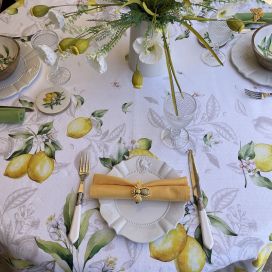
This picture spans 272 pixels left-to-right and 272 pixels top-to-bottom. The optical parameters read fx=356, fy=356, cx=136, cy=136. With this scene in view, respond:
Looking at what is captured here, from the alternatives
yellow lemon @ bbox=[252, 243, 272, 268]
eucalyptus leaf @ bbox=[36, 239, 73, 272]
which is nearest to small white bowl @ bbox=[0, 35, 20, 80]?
eucalyptus leaf @ bbox=[36, 239, 73, 272]

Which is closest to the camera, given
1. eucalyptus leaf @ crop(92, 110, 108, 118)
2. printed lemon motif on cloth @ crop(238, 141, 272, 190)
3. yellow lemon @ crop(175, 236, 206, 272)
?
yellow lemon @ crop(175, 236, 206, 272)

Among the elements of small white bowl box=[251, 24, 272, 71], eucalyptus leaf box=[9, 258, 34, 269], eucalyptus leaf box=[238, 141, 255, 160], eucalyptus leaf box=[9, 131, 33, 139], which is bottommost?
eucalyptus leaf box=[9, 258, 34, 269]

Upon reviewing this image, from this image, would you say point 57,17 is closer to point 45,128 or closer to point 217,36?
point 45,128

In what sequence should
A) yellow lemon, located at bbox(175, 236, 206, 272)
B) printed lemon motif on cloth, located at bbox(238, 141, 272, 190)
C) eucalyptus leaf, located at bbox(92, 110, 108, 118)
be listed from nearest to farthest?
yellow lemon, located at bbox(175, 236, 206, 272), printed lemon motif on cloth, located at bbox(238, 141, 272, 190), eucalyptus leaf, located at bbox(92, 110, 108, 118)

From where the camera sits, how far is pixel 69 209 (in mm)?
743

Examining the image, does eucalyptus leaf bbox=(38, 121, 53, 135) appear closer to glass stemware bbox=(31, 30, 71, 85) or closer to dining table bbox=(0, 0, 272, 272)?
dining table bbox=(0, 0, 272, 272)

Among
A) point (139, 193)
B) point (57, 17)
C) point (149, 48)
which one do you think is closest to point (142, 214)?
point (139, 193)

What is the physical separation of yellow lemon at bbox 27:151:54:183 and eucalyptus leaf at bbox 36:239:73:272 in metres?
0.14

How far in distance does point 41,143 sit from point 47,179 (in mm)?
103

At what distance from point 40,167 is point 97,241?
221mm

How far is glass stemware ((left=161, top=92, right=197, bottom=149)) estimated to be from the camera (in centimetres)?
82

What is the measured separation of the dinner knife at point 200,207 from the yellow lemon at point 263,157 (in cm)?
15

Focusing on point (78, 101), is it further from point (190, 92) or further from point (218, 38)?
point (218, 38)

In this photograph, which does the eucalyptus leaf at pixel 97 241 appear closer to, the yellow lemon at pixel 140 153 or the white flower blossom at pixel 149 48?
the yellow lemon at pixel 140 153
